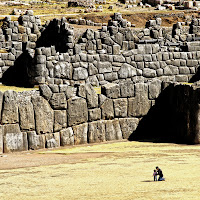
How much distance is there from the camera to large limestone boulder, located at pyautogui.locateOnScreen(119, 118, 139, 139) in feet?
74.6

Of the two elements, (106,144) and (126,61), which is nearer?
(106,144)

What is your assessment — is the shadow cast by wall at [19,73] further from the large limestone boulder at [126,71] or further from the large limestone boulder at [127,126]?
the large limestone boulder at [127,126]

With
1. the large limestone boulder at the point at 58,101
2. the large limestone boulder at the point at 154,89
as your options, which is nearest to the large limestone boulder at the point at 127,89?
the large limestone boulder at the point at 154,89

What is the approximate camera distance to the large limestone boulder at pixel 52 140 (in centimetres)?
2105

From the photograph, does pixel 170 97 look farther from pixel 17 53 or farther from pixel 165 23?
pixel 165 23

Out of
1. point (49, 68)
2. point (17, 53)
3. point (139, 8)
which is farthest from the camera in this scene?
point (139, 8)

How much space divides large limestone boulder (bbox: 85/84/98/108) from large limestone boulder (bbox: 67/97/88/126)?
0.60 feet

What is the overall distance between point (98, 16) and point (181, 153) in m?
38.5

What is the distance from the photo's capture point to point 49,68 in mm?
26188

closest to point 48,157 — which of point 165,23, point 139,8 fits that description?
point 165,23

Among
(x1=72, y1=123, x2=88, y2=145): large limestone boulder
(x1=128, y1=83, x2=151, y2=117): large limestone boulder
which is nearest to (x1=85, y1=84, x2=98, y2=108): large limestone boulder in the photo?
(x1=72, y1=123, x2=88, y2=145): large limestone boulder

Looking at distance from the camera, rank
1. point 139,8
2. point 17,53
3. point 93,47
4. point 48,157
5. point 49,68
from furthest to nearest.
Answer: point 139,8 < point 17,53 < point 93,47 < point 49,68 < point 48,157

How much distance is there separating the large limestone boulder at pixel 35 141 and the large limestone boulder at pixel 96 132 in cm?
172

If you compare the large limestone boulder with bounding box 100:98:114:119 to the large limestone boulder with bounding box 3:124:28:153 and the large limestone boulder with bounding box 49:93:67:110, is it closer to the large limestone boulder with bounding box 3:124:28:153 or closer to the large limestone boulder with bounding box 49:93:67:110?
the large limestone boulder with bounding box 49:93:67:110
